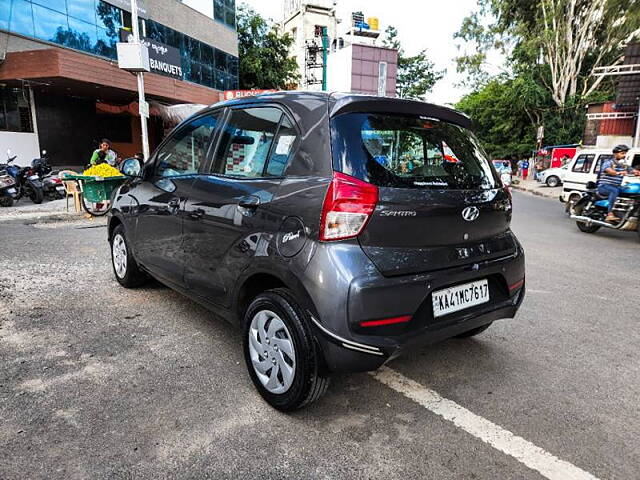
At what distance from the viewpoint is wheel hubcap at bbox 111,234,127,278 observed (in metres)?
4.27

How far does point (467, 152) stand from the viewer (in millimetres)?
2666

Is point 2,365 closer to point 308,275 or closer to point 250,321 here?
point 250,321

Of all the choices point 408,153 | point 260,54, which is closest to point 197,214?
point 408,153

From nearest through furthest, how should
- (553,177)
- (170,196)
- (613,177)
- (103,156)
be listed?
(170,196), (613,177), (103,156), (553,177)

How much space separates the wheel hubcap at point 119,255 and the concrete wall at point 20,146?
12.6 metres

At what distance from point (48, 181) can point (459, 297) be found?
41.5 ft

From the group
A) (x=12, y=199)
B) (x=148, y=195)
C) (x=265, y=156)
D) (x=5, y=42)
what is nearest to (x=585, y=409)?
(x=265, y=156)

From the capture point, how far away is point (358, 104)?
7.36 ft

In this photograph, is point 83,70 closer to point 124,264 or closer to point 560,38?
point 124,264

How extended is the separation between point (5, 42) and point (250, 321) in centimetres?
1591

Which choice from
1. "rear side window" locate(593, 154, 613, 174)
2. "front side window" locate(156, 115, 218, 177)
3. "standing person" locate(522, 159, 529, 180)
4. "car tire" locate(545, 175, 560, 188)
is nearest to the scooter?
"front side window" locate(156, 115, 218, 177)

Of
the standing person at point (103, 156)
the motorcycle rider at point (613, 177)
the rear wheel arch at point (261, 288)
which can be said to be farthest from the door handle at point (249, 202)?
the standing person at point (103, 156)

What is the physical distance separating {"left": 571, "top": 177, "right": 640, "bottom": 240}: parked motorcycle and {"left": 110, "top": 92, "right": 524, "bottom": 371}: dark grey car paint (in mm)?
6243

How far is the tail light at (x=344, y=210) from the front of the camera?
2.03m
